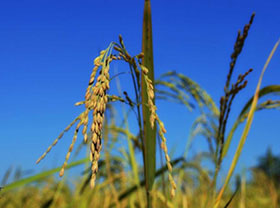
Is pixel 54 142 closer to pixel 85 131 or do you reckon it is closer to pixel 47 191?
pixel 85 131

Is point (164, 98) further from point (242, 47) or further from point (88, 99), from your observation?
point (88, 99)

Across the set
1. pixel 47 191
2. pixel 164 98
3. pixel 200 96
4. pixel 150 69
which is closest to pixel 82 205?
pixel 164 98

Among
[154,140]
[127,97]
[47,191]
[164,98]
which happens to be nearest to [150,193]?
[154,140]

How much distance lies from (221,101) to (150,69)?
0.39 meters

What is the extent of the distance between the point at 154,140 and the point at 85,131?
308 millimetres

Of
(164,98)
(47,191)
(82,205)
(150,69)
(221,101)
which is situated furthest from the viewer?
(47,191)

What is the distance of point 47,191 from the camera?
3127 millimetres

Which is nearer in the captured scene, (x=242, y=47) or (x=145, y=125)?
(x=145, y=125)

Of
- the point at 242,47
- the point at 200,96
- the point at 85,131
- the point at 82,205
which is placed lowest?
the point at 85,131

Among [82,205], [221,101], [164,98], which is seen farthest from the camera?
[82,205]

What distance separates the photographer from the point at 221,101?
1237 mm

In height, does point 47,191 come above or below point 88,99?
above

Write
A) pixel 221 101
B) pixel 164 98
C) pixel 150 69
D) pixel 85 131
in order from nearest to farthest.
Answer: pixel 85 131 → pixel 150 69 → pixel 221 101 → pixel 164 98

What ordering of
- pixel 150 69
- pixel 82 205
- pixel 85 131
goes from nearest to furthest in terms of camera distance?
1. pixel 85 131
2. pixel 150 69
3. pixel 82 205
